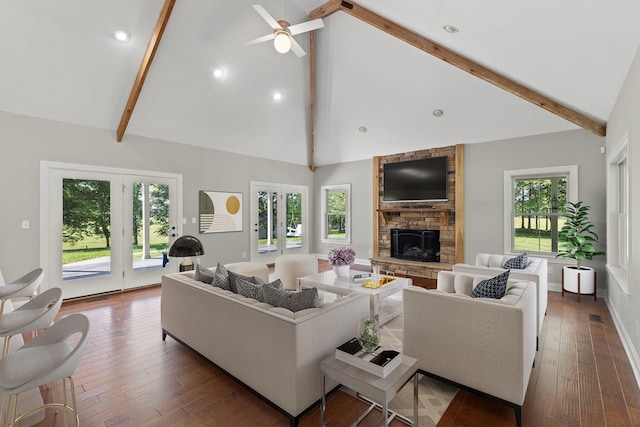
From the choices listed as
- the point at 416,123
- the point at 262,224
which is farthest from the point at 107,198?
the point at 416,123

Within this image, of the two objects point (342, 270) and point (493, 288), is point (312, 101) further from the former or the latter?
point (493, 288)

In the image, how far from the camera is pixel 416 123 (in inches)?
233

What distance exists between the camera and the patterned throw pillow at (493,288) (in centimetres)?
230

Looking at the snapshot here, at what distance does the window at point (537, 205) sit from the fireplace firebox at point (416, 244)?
1324 millimetres

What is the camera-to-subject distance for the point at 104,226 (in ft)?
16.3

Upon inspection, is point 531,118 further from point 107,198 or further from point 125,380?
point 107,198

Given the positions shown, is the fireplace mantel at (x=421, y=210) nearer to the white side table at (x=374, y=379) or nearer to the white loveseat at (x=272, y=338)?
the white loveseat at (x=272, y=338)

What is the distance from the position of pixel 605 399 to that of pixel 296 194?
22.8 ft

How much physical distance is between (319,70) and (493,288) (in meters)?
5.18

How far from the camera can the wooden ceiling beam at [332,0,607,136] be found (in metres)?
4.11

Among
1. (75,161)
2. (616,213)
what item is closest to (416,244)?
(616,213)

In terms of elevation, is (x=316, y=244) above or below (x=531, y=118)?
below

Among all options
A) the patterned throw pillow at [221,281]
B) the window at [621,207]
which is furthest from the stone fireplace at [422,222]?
the patterned throw pillow at [221,281]

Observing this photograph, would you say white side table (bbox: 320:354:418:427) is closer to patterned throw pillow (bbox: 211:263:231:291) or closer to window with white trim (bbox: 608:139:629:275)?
patterned throw pillow (bbox: 211:263:231:291)
